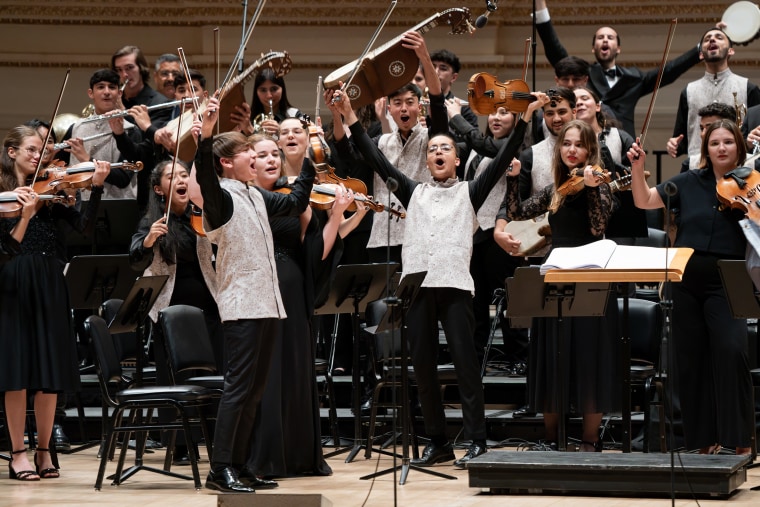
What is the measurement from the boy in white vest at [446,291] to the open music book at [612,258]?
27.6 inches

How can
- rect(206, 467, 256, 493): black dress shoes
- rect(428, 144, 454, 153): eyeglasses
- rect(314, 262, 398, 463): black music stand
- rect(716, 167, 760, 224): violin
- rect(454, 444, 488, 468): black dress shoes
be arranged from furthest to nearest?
rect(314, 262, 398, 463): black music stand, rect(428, 144, 454, 153): eyeglasses, rect(454, 444, 488, 468): black dress shoes, rect(716, 167, 760, 224): violin, rect(206, 467, 256, 493): black dress shoes

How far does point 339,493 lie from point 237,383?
56cm

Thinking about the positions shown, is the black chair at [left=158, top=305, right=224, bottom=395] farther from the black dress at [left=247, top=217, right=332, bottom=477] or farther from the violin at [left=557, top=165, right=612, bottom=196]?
the violin at [left=557, top=165, right=612, bottom=196]

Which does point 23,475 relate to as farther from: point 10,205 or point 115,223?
point 115,223

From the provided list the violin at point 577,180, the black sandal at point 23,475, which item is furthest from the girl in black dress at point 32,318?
the violin at point 577,180

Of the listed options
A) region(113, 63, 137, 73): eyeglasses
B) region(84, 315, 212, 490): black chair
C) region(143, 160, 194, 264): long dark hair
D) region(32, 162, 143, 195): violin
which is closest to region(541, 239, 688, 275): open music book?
region(84, 315, 212, 490): black chair

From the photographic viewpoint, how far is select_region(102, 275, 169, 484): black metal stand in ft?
17.1

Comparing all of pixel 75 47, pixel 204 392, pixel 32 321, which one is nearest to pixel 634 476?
pixel 204 392

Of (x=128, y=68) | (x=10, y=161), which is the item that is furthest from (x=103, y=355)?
(x=128, y=68)

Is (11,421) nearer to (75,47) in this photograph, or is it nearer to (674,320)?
(674,320)

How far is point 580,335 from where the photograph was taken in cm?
526

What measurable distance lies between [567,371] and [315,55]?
4727 millimetres

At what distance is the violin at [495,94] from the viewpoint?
19.0 feet

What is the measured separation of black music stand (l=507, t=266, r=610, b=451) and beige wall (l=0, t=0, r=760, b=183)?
168 inches
